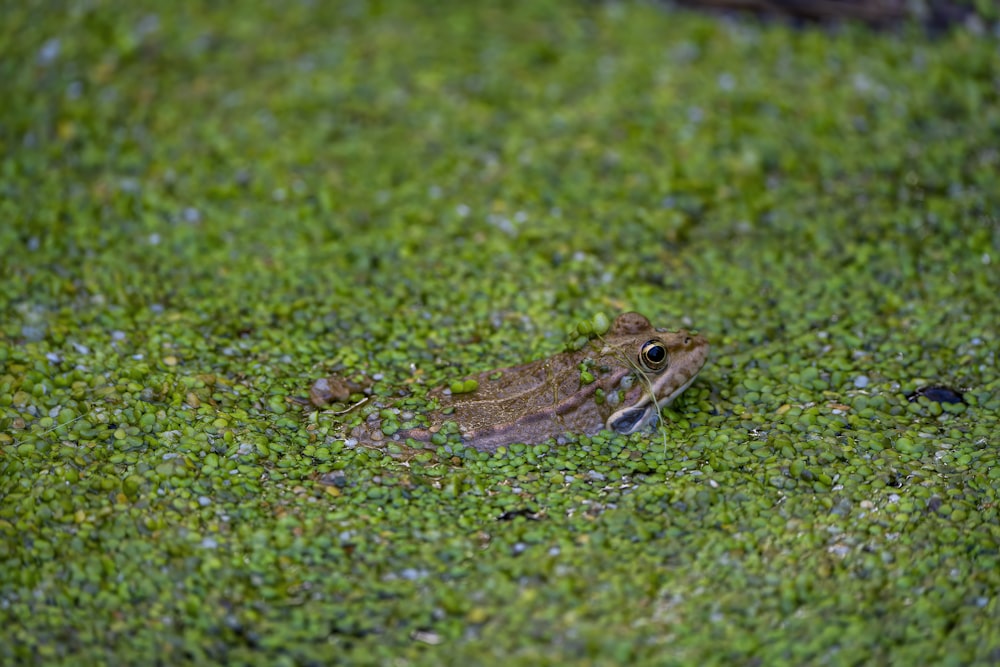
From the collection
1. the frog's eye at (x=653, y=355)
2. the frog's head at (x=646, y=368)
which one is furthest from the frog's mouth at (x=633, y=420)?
the frog's eye at (x=653, y=355)

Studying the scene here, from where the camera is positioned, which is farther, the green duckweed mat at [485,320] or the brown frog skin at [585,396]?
the brown frog skin at [585,396]

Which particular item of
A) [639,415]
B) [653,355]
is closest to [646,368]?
[653,355]

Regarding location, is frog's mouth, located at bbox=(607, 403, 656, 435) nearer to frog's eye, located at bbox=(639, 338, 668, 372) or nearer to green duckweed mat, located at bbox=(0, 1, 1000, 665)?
green duckweed mat, located at bbox=(0, 1, 1000, 665)

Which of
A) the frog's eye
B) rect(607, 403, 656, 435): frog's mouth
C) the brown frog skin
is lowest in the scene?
rect(607, 403, 656, 435): frog's mouth

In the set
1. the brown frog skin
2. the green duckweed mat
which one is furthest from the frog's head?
the green duckweed mat

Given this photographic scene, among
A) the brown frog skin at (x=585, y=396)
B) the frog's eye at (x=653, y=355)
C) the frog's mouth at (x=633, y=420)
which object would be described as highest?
the frog's eye at (x=653, y=355)

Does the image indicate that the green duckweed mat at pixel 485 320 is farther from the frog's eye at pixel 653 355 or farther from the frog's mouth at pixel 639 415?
the frog's eye at pixel 653 355

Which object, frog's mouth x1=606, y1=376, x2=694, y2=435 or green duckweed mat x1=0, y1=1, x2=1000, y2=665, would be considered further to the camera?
frog's mouth x1=606, y1=376, x2=694, y2=435

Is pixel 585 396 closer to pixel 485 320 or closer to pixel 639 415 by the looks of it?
pixel 639 415
